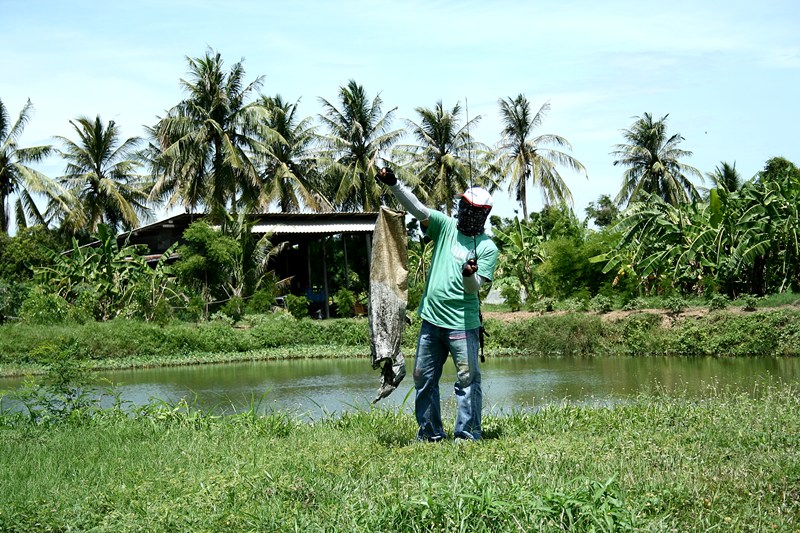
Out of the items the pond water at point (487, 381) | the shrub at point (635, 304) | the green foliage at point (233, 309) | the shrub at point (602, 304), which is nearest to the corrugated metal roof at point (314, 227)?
the green foliage at point (233, 309)

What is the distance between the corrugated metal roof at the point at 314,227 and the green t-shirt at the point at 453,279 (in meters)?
21.9

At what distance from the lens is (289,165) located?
38531mm

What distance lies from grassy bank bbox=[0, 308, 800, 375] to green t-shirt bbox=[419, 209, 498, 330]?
12440 millimetres

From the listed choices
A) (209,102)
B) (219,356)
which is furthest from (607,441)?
(209,102)

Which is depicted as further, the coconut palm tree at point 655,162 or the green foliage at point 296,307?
the coconut palm tree at point 655,162

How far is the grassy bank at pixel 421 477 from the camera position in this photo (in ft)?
13.0

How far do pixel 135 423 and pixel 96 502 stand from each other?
10.3 ft

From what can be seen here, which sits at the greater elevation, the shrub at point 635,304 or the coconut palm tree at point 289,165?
the coconut palm tree at point 289,165

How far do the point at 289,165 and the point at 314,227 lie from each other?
10.2 metres

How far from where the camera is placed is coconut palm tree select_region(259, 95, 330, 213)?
36.5m

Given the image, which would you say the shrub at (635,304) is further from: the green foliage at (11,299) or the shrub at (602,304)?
the green foliage at (11,299)

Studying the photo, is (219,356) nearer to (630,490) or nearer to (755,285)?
(755,285)

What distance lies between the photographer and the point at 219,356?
72.0ft

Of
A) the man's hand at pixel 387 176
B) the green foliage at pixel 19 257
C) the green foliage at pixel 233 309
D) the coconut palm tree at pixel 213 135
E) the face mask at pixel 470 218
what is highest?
the coconut palm tree at pixel 213 135
